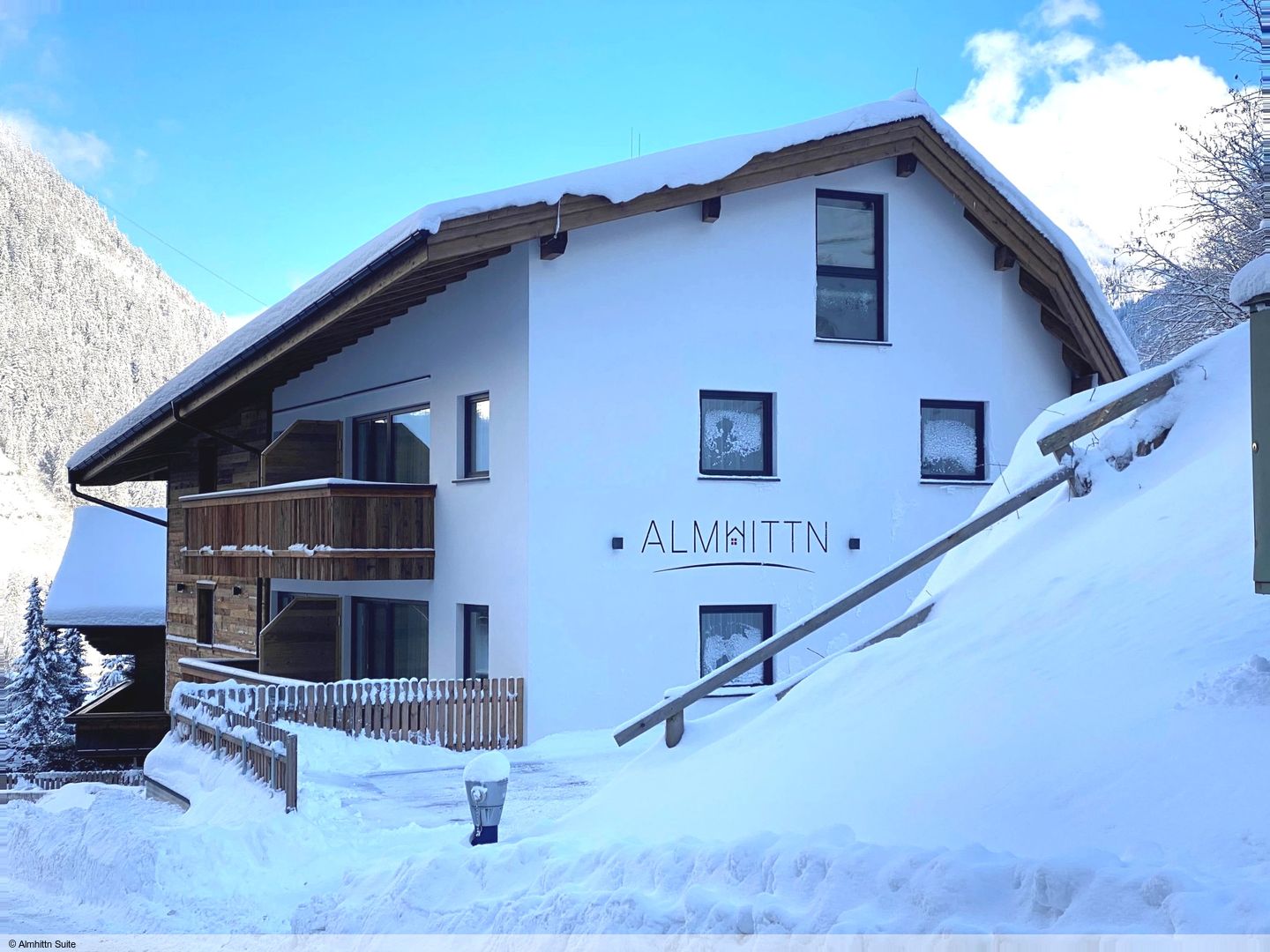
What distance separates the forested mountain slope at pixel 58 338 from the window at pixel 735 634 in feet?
332

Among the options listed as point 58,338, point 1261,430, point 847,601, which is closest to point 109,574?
point 847,601

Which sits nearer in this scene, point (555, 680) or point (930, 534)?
point (555, 680)

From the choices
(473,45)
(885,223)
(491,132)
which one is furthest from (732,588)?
(491,132)

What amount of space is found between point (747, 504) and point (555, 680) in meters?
3.57

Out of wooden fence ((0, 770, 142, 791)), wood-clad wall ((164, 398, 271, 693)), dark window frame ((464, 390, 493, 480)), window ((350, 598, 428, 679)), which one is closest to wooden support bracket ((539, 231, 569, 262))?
dark window frame ((464, 390, 493, 480))

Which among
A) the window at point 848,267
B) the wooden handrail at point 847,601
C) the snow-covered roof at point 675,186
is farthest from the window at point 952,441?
the wooden handrail at point 847,601

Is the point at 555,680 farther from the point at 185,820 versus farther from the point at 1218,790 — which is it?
the point at 1218,790

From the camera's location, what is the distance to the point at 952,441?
19.4 metres

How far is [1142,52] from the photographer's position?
20.8 meters

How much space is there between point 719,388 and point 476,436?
3530 mm

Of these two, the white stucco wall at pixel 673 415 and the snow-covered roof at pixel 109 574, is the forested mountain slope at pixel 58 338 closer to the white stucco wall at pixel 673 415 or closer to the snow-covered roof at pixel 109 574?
the snow-covered roof at pixel 109 574

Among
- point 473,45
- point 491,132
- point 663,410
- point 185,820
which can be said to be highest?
point 491,132

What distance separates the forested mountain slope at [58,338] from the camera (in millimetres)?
119625

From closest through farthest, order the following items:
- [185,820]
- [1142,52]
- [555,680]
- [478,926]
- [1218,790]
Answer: [1218,790]
[478,926]
[185,820]
[555,680]
[1142,52]
